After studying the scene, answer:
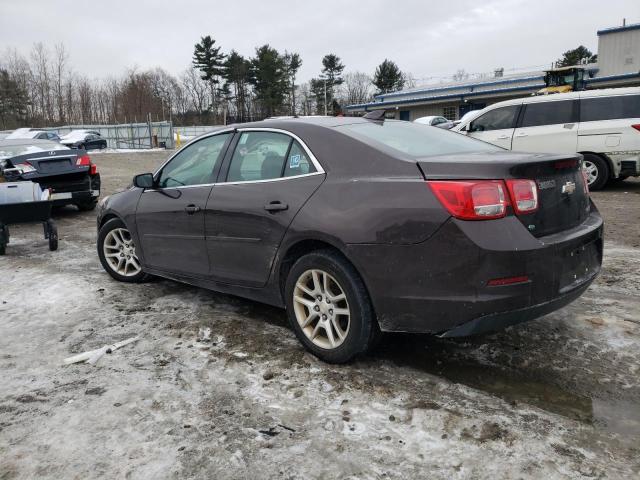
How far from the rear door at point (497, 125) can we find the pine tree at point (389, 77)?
6212cm

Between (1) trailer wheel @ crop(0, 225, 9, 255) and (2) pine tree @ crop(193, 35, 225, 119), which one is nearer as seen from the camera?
(1) trailer wheel @ crop(0, 225, 9, 255)

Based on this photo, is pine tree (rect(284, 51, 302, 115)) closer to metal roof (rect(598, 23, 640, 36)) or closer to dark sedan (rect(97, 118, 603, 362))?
metal roof (rect(598, 23, 640, 36))

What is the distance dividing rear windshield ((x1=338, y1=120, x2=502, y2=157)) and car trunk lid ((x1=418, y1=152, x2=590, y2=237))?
28 cm

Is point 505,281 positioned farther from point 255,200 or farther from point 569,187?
point 255,200

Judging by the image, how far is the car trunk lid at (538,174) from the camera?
2748 millimetres

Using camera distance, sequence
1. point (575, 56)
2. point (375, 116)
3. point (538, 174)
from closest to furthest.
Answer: point (538, 174) → point (375, 116) → point (575, 56)

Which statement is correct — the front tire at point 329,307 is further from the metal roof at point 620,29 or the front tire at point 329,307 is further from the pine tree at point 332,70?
the pine tree at point 332,70

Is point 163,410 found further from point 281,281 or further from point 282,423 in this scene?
point 281,281

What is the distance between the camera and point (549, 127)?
10.5 m

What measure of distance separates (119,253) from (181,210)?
1.42m

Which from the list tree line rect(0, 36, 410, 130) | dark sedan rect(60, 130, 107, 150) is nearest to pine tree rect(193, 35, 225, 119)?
tree line rect(0, 36, 410, 130)

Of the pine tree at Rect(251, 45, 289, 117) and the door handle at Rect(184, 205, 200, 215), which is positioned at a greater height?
the pine tree at Rect(251, 45, 289, 117)

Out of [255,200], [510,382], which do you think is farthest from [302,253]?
[510,382]

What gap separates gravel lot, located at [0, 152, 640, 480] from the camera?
7.79 feet
